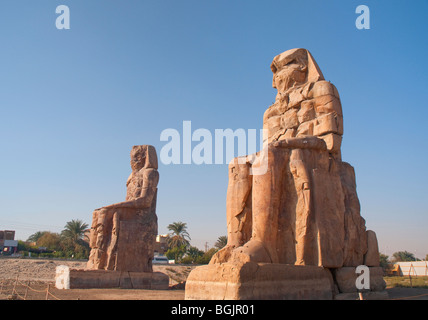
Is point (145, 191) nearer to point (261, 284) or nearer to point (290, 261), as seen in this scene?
point (290, 261)

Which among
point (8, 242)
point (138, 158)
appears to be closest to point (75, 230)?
point (8, 242)

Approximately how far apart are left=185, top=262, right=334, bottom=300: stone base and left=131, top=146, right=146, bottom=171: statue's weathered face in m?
7.36

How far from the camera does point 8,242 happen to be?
1273 inches

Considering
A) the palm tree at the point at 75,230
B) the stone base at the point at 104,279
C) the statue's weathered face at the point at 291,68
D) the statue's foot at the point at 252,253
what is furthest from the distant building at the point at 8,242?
the statue's foot at the point at 252,253

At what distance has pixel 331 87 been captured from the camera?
6.26 metres

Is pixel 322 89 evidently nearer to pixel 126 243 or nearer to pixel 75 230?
pixel 126 243

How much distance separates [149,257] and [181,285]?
1561mm

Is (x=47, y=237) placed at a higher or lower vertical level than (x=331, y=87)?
lower

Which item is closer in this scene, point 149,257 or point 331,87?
point 331,87

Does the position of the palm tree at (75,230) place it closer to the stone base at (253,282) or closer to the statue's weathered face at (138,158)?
the statue's weathered face at (138,158)

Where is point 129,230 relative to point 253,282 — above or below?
above

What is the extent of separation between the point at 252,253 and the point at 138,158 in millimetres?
7523

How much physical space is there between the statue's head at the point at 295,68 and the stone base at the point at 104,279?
6.00 metres
